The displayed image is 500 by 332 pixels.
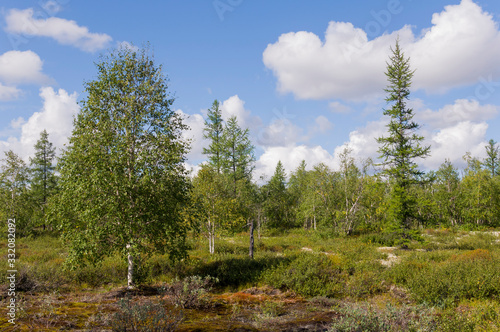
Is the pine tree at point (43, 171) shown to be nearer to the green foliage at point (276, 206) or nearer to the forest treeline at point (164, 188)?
the forest treeline at point (164, 188)

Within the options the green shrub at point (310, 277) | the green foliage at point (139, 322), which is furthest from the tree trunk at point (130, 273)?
the green foliage at point (139, 322)

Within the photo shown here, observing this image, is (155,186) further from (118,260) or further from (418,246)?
(418,246)

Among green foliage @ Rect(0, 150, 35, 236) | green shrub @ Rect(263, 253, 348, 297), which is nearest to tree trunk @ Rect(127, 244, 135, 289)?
green shrub @ Rect(263, 253, 348, 297)

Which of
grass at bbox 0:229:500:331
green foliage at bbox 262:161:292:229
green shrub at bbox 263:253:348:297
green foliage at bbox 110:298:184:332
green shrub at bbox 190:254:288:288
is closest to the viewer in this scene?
green foliage at bbox 110:298:184:332

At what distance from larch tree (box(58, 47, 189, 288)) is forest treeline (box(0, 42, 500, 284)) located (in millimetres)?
45

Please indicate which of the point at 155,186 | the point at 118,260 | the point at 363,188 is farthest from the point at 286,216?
the point at 155,186

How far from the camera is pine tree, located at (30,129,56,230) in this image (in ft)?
119

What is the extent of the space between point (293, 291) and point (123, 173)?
854 cm

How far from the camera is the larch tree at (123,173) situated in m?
12.1

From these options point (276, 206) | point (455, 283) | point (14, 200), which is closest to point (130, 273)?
point (455, 283)

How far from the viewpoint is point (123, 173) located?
41.8 ft

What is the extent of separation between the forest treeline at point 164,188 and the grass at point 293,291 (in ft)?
5.40

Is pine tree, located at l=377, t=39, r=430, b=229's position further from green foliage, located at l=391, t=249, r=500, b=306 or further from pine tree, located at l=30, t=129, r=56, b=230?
pine tree, located at l=30, t=129, r=56, b=230

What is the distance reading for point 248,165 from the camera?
43312 millimetres
